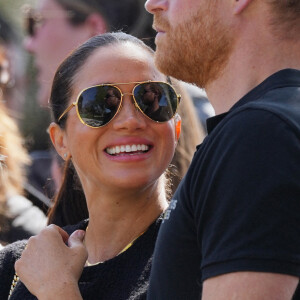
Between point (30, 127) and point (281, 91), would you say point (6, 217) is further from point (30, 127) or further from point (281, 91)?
point (281, 91)

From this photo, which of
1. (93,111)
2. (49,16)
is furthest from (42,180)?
(93,111)

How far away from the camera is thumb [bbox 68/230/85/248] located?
2.32m

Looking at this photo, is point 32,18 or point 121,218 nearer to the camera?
point 121,218

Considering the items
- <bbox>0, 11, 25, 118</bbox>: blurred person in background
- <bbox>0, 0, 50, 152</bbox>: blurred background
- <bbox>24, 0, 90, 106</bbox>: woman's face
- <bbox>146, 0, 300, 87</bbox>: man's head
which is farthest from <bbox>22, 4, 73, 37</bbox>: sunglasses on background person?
<bbox>146, 0, 300, 87</bbox>: man's head

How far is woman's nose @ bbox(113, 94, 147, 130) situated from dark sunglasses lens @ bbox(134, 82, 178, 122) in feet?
0.07

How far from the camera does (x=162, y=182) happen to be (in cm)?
257

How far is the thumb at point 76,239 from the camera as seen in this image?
2.32 meters

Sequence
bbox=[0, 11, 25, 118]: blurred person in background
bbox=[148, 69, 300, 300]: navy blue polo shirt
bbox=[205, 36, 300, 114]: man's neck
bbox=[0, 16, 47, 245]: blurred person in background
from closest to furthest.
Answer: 1. bbox=[148, 69, 300, 300]: navy blue polo shirt
2. bbox=[205, 36, 300, 114]: man's neck
3. bbox=[0, 16, 47, 245]: blurred person in background
4. bbox=[0, 11, 25, 118]: blurred person in background

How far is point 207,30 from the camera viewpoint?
1.83 m

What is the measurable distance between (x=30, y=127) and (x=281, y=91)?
127 inches

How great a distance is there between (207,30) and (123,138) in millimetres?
662

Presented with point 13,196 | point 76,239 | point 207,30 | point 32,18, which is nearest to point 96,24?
point 32,18

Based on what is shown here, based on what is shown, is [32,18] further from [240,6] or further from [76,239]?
[240,6]

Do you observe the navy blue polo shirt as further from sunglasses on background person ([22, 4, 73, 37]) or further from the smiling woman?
sunglasses on background person ([22, 4, 73, 37])
